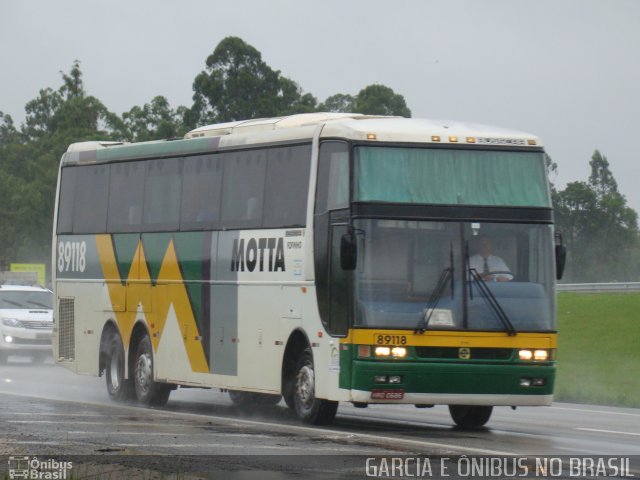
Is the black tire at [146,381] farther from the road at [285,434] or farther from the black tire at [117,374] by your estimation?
Answer: the road at [285,434]

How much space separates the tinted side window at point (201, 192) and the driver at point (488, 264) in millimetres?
4600

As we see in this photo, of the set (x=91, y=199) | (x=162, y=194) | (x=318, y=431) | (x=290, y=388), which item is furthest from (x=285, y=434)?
(x=91, y=199)

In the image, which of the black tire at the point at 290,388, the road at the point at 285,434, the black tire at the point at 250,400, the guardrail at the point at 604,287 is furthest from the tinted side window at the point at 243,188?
the guardrail at the point at 604,287

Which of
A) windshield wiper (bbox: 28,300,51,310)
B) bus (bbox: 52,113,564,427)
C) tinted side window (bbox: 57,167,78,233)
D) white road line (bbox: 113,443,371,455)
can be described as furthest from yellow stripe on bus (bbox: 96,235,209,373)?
windshield wiper (bbox: 28,300,51,310)

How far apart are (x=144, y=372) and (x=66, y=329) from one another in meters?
3.09

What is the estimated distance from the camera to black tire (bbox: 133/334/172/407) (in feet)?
77.0

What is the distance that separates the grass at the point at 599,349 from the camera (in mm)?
28484

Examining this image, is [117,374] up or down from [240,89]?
down

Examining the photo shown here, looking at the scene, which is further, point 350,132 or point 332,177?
point 332,177

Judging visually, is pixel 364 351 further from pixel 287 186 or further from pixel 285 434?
pixel 287 186

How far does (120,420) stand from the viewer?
61.0 feet

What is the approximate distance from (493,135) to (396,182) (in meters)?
1.38

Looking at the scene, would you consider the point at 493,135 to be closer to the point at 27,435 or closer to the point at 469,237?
the point at 469,237

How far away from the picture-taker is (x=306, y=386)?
19.1 metres
